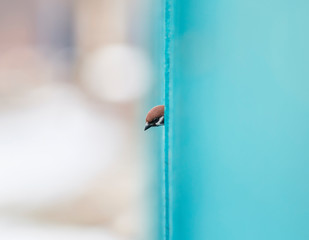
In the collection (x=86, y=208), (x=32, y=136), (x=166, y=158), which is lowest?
(x=86, y=208)

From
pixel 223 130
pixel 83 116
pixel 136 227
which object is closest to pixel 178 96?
pixel 223 130

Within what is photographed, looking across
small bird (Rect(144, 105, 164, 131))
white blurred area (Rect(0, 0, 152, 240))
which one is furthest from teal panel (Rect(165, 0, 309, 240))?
white blurred area (Rect(0, 0, 152, 240))

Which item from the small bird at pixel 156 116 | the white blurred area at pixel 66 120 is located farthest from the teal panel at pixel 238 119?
the white blurred area at pixel 66 120

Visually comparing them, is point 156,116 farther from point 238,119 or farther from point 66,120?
point 66,120

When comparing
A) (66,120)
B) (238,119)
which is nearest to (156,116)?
(238,119)

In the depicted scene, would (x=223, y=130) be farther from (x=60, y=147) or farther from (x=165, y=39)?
(x=60, y=147)
